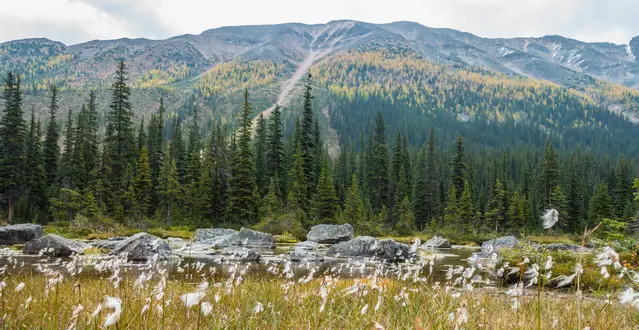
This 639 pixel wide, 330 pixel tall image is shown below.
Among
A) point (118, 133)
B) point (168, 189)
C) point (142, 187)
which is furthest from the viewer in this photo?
point (118, 133)

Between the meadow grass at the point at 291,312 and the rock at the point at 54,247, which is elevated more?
the meadow grass at the point at 291,312

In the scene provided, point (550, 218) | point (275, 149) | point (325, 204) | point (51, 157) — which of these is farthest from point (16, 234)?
point (51, 157)

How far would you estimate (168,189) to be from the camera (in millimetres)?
49375

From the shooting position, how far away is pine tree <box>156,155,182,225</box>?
4934 cm

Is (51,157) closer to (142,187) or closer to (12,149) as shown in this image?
(12,149)

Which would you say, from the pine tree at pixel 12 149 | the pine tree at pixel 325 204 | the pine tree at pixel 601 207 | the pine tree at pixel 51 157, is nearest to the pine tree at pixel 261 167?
the pine tree at pixel 325 204

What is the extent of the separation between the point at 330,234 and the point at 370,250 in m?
15.2

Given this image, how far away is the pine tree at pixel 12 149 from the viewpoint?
46969mm

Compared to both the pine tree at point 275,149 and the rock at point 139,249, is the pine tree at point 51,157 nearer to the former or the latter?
the pine tree at point 275,149

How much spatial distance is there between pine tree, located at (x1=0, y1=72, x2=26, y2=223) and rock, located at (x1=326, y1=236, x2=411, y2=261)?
1533 inches

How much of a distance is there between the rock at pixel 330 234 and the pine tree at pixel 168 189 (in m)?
18.0

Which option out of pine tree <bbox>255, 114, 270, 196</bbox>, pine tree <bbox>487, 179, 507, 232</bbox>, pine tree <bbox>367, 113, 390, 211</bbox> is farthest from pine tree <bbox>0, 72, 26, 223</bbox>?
pine tree <bbox>487, 179, 507, 232</bbox>

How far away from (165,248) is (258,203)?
99.5 ft

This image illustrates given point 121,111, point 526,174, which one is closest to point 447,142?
point 526,174
